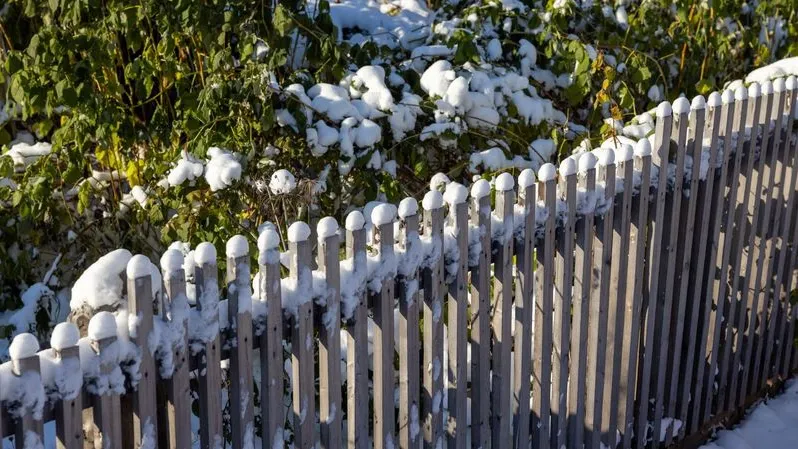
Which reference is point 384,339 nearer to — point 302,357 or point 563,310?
point 302,357

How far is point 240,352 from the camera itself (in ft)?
6.93

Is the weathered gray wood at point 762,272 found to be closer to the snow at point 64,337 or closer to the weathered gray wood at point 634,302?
the weathered gray wood at point 634,302

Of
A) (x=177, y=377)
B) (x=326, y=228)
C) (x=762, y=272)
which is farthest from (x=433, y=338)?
(x=762, y=272)

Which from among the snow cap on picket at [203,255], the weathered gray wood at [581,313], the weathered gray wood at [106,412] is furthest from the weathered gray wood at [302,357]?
the weathered gray wood at [581,313]

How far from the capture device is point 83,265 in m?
4.20

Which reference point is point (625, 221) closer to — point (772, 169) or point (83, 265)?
point (772, 169)

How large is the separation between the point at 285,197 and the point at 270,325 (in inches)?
59.3

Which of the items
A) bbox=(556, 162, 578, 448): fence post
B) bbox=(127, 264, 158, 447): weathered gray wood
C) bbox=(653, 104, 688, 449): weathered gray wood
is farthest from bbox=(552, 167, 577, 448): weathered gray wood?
bbox=(127, 264, 158, 447): weathered gray wood

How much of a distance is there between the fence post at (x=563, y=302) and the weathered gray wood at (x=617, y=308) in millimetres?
190

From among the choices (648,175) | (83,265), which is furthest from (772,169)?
(83,265)

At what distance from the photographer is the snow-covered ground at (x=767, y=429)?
3.85m

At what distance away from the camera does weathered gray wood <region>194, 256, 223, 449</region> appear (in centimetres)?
201

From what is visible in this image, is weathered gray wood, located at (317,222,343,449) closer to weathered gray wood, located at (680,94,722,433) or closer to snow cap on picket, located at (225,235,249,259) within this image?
snow cap on picket, located at (225,235,249,259)

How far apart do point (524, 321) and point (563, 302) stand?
0.21m
